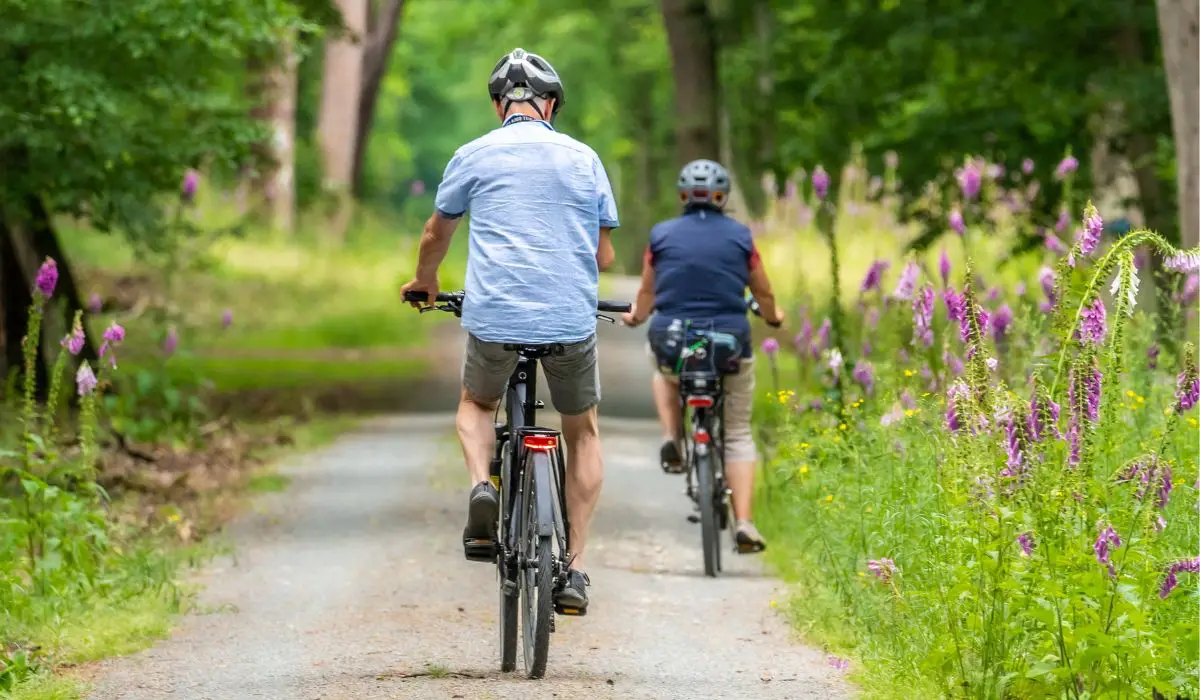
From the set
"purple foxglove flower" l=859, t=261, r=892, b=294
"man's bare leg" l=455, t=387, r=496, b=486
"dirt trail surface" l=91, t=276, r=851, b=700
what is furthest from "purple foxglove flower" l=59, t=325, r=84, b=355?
"purple foxglove flower" l=859, t=261, r=892, b=294

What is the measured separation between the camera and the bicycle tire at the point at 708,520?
9.85 meters

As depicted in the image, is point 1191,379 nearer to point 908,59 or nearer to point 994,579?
point 994,579

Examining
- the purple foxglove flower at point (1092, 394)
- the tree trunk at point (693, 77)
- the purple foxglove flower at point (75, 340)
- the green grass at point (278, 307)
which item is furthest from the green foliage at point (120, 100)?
the tree trunk at point (693, 77)

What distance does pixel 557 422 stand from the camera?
54.7ft

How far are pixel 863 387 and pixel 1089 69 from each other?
271 inches

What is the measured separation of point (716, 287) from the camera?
10.0m

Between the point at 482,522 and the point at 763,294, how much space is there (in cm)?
351

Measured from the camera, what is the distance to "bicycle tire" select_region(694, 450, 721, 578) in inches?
388

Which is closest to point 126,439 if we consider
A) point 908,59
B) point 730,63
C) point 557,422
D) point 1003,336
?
point 557,422

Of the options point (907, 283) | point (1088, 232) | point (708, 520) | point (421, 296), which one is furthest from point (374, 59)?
point (1088, 232)

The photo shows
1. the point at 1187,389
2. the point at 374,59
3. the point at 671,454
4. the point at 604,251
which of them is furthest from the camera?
the point at 374,59

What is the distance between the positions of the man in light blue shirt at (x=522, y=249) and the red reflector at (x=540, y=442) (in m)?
0.21

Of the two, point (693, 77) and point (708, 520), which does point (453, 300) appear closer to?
point (708, 520)

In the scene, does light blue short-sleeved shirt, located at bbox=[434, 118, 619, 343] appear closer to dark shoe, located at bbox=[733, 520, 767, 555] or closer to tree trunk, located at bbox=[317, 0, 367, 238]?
dark shoe, located at bbox=[733, 520, 767, 555]
